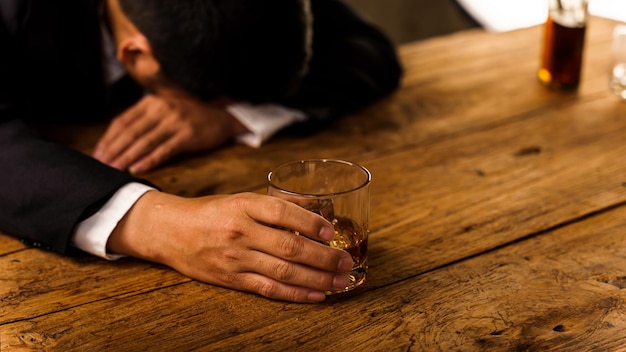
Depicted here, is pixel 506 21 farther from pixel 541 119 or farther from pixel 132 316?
pixel 132 316

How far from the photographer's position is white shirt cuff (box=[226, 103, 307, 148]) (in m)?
1.39

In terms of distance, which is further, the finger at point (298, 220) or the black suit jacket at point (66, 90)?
the black suit jacket at point (66, 90)

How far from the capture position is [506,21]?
296 cm

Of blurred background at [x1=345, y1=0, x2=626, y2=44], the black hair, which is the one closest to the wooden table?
the black hair

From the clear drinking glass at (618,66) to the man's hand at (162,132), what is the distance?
71cm

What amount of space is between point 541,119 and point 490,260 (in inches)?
22.0

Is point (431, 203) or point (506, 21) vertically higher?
point (431, 203)

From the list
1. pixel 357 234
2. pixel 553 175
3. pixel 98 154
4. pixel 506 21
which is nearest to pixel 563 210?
pixel 553 175

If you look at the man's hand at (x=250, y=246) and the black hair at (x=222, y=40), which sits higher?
the black hair at (x=222, y=40)

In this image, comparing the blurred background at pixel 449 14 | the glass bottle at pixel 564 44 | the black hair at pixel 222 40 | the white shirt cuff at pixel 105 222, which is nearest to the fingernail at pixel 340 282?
the white shirt cuff at pixel 105 222

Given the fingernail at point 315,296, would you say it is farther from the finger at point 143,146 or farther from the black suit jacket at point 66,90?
the finger at point 143,146

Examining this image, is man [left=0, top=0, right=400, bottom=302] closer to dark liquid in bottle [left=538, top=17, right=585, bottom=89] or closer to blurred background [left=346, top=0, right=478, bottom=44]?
dark liquid in bottle [left=538, top=17, right=585, bottom=89]

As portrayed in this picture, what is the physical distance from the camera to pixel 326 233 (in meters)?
0.86

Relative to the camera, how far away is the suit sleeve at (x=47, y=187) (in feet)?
3.33
